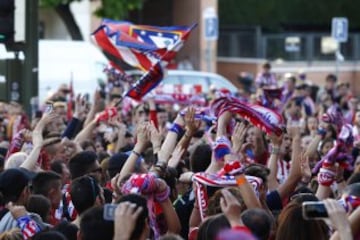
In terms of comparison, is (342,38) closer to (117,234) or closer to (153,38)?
(153,38)

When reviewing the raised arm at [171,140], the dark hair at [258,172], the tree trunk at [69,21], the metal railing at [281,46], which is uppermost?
the tree trunk at [69,21]

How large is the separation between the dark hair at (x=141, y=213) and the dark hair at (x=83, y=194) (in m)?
1.07

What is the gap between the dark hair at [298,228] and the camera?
22.0 ft

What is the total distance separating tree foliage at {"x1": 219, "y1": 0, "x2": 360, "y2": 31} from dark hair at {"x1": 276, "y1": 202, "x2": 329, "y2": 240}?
129ft

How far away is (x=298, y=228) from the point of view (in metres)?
6.72

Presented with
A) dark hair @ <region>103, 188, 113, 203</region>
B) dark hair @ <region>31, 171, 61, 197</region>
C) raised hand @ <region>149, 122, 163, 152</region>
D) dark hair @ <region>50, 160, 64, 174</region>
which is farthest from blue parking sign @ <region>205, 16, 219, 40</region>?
dark hair @ <region>103, 188, 113, 203</region>

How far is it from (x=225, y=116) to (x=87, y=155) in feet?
3.83

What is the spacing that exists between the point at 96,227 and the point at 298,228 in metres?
1.14

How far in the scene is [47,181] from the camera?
29.0 feet

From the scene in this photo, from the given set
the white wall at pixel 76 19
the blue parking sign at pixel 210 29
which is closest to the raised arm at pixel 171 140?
the blue parking sign at pixel 210 29

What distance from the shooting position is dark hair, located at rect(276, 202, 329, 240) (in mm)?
6699

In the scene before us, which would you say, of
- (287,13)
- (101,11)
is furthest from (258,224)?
(287,13)

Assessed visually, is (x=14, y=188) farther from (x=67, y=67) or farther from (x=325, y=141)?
(x=67, y=67)

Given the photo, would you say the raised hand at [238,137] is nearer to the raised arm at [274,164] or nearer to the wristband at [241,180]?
the raised arm at [274,164]
